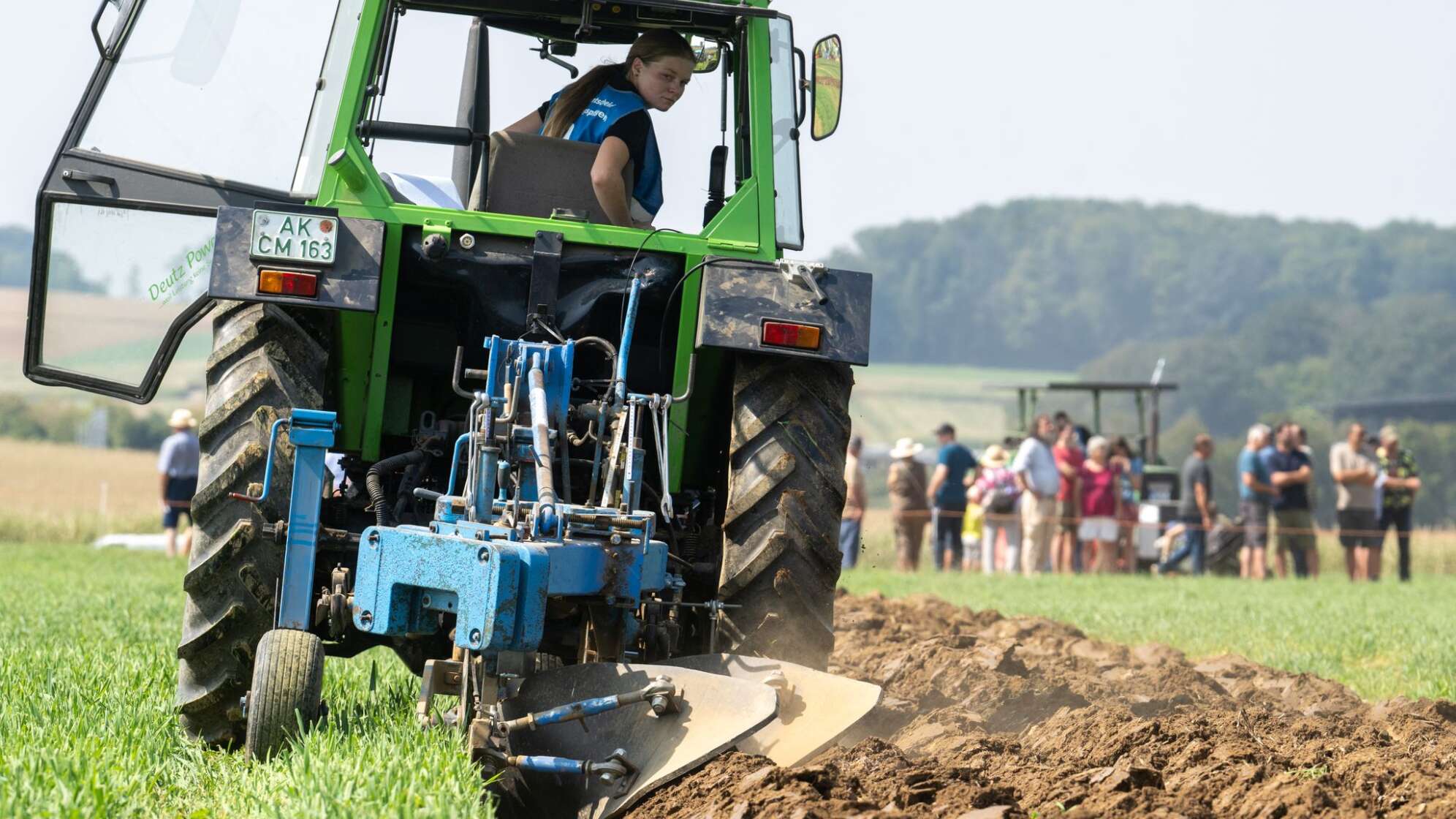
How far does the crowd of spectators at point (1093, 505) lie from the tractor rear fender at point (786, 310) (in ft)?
41.1

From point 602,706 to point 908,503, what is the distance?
47.9 feet

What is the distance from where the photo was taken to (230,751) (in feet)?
17.7

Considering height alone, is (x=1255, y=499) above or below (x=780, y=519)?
above

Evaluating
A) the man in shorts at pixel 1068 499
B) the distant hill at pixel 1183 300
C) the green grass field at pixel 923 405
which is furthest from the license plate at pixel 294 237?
the distant hill at pixel 1183 300

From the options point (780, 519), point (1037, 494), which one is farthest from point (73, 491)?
point (780, 519)

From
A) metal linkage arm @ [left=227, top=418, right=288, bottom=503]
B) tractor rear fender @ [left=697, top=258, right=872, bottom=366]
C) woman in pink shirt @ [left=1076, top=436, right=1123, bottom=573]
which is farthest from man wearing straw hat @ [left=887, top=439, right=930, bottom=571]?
metal linkage arm @ [left=227, top=418, right=288, bottom=503]

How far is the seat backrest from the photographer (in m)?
6.02

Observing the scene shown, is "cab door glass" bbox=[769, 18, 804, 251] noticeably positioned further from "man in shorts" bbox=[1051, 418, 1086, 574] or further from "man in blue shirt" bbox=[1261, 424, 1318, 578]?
"man in blue shirt" bbox=[1261, 424, 1318, 578]

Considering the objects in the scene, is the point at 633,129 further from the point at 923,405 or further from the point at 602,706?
the point at 923,405

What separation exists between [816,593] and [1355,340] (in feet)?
335

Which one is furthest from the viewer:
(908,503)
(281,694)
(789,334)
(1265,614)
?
(908,503)

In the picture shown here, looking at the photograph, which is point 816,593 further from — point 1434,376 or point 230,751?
point 1434,376

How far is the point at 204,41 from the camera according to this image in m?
6.69

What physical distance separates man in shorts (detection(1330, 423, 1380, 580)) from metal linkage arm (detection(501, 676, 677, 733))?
15456 mm
